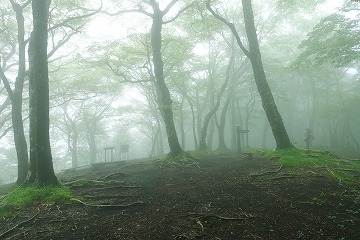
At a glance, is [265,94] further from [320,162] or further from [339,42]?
[339,42]

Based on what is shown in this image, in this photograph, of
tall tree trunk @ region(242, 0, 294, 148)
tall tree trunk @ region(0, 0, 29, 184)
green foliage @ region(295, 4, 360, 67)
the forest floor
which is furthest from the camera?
green foliage @ region(295, 4, 360, 67)

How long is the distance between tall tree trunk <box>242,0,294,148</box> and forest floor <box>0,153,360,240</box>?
295 cm

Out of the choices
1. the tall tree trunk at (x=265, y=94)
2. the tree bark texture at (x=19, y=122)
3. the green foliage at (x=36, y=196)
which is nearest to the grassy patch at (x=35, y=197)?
the green foliage at (x=36, y=196)

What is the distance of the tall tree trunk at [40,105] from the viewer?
8523 millimetres

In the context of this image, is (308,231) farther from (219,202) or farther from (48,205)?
(48,205)

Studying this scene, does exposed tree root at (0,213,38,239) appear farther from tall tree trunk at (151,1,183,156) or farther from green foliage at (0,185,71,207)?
tall tree trunk at (151,1,183,156)

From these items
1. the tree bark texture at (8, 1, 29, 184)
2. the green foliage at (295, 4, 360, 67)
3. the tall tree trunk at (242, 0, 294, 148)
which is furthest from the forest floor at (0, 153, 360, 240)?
the green foliage at (295, 4, 360, 67)

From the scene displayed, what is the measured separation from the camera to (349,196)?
20.7ft

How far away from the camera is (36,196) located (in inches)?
311

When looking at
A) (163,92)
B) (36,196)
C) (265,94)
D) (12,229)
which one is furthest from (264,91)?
(12,229)

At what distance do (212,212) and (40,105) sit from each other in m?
6.59

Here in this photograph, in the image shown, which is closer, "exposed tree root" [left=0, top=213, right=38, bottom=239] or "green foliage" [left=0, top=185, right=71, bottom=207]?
"exposed tree root" [left=0, top=213, right=38, bottom=239]

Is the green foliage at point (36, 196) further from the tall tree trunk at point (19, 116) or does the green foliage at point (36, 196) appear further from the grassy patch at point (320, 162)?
the grassy patch at point (320, 162)

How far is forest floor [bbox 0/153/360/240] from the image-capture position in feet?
15.7
